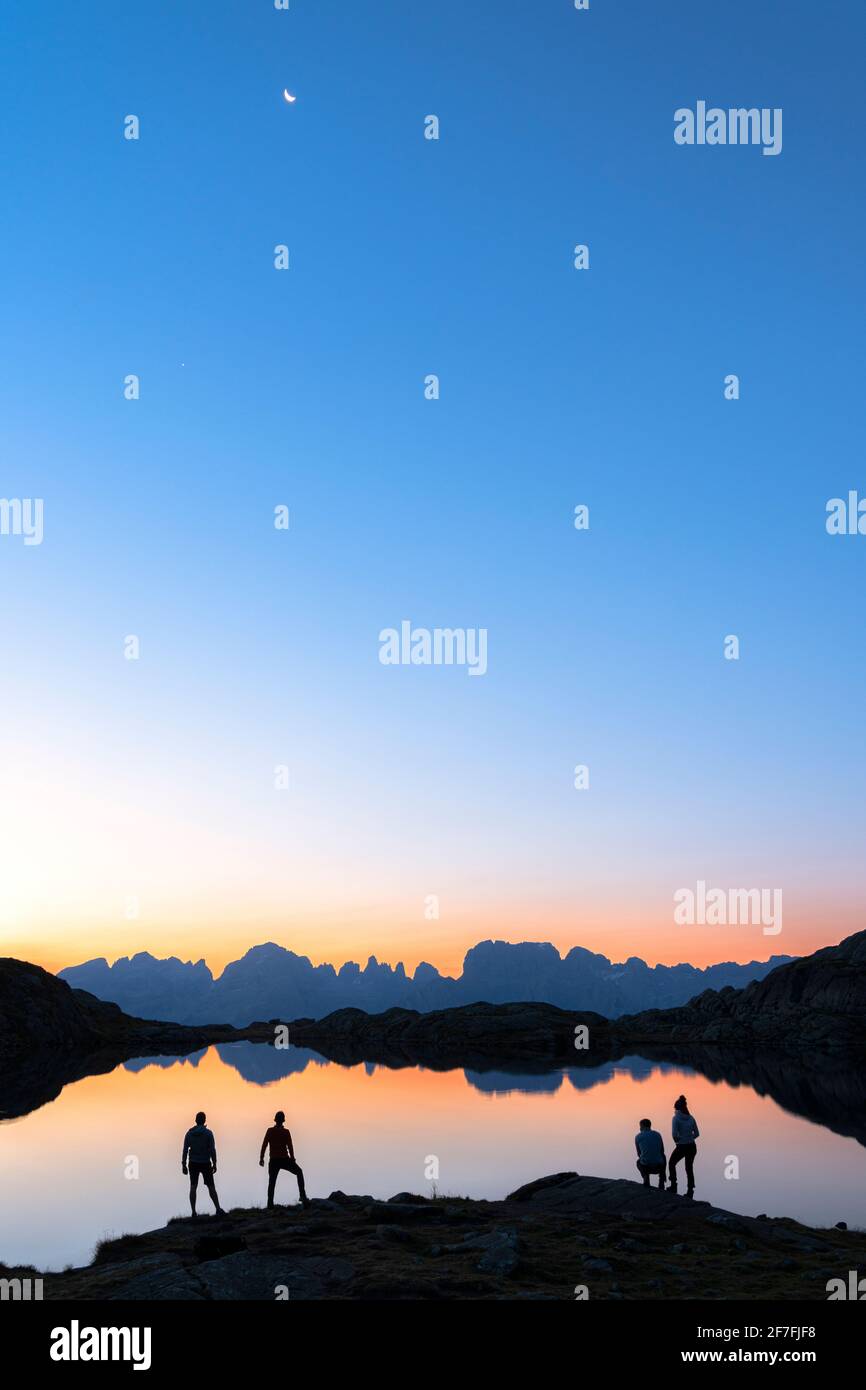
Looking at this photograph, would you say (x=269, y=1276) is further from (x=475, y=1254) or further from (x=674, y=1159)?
(x=674, y=1159)

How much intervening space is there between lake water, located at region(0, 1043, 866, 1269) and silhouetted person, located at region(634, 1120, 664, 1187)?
926 centimetres

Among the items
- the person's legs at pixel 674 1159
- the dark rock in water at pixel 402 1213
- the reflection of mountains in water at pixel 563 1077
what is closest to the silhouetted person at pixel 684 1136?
the person's legs at pixel 674 1159

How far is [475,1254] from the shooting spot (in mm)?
21547

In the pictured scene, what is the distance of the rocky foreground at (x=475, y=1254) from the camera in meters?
18.7

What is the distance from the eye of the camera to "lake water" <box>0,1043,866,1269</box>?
37.0 m

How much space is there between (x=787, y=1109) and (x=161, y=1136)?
167 ft

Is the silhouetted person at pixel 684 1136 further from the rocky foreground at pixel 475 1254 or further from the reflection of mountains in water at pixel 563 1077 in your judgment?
the reflection of mountains in water at pixel 563 1077

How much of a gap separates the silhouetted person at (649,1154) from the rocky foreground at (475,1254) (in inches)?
31.8

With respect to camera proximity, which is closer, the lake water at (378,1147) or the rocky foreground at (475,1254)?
the rocky foreground at (475,1254)

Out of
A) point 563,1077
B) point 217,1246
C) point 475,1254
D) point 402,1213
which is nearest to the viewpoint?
point 475,1254

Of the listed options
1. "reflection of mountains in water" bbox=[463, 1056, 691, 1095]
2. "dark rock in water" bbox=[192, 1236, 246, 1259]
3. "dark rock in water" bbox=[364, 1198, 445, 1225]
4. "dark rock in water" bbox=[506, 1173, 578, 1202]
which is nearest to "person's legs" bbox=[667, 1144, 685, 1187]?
"dark rock in water" bbox=[506, 1173, 578, 1202]

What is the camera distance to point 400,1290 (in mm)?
18094

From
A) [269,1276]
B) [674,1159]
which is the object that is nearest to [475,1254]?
[269,1276]

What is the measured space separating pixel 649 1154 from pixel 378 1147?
28.6 m
